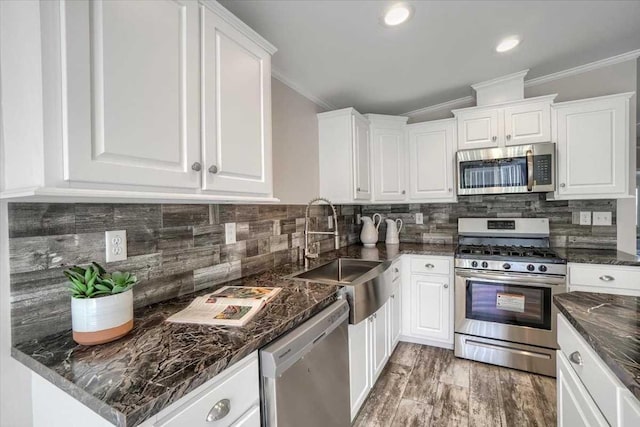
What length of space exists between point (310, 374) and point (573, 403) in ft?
3.18

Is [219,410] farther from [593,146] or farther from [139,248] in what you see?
[593,146]

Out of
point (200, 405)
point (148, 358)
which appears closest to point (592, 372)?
point (200, 405)

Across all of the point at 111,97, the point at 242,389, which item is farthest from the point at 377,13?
the point at 242,389

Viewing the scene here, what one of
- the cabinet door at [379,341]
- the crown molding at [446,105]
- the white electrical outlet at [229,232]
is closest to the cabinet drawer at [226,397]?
the white electrical outlet at [229,232]

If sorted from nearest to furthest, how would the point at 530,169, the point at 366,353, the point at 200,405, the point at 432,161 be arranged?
the point at 200,405
the point at 366,353
the point at 530,169
the point at 432,161

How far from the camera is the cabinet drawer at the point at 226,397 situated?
0.71 metres

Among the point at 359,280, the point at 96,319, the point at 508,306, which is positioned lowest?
the point at 508,306

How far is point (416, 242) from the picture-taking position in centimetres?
319

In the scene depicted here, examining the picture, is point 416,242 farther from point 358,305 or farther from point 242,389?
point 242,389

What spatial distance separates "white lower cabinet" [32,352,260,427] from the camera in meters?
0.70

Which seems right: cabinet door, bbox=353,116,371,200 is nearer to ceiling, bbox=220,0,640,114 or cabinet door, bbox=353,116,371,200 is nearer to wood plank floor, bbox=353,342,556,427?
ceiling, bbox=220,0,640,114

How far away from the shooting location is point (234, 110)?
4.16ft

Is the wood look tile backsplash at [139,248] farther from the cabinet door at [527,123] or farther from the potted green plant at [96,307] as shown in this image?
the cabinet door at [527,123]

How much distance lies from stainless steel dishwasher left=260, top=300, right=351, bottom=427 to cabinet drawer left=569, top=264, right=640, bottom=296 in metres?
1.85
